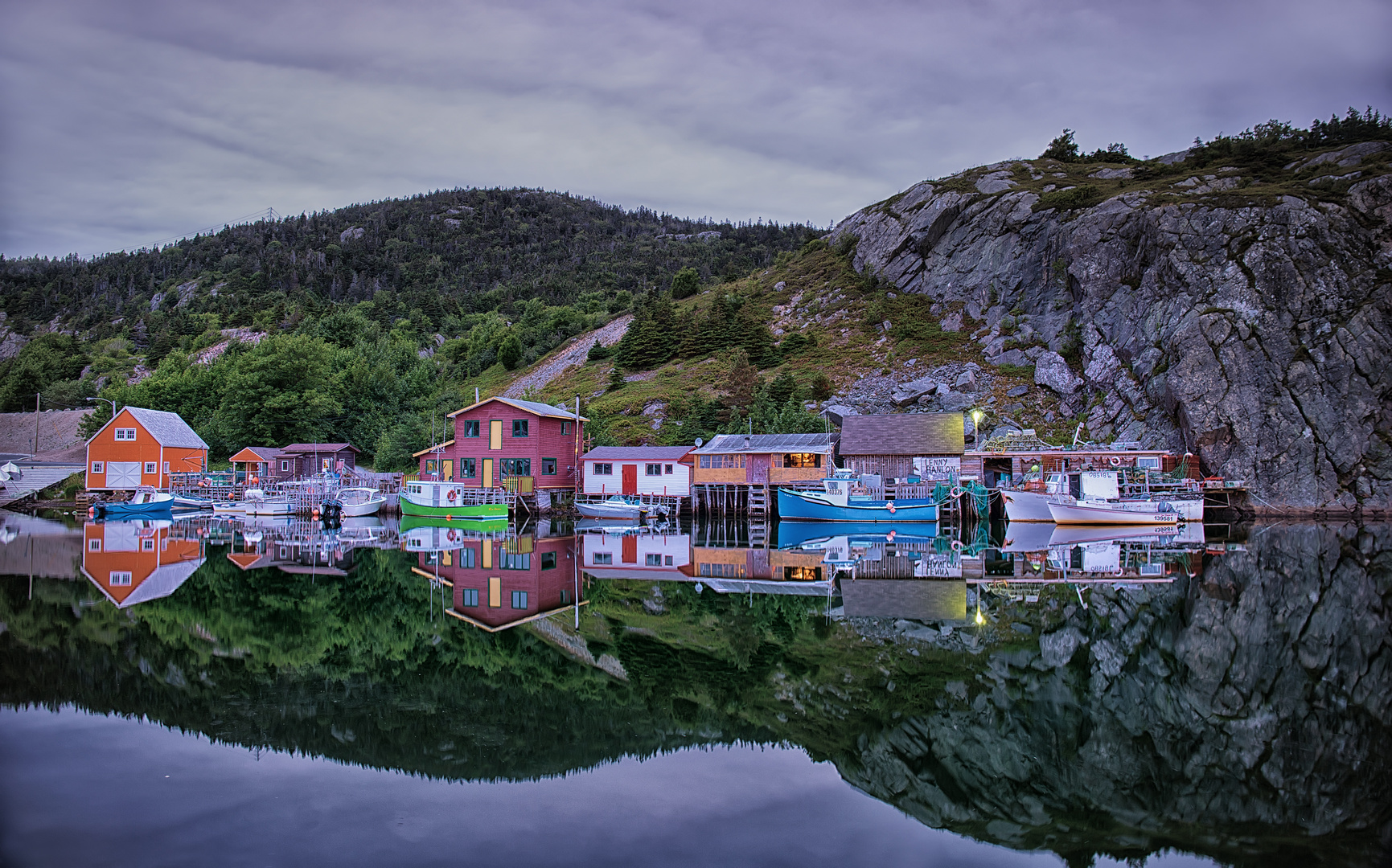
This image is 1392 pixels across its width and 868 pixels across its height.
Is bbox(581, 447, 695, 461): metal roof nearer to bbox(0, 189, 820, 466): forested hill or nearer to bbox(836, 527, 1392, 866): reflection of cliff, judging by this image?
bbox(0, 189, 820, 466): forested hill

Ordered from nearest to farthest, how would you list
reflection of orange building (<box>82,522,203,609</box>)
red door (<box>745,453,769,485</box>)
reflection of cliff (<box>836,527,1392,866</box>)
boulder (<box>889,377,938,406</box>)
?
reflection of cliff (<box>836,527,1392,866</box>) < reflection of orange building (<box>82,522,203,609</box>) < red door (<box>745,453,769,485</box>) < boulder (<box>889,377,938,406</box>)

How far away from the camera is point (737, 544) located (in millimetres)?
33875

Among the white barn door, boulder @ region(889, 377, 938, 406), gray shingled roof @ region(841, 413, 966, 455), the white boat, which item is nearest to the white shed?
gray shingled roof @ region(841, 413, 966, 455)

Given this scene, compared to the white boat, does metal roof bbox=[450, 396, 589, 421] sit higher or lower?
higher

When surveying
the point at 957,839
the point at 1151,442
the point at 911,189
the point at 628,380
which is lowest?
the point at 957,839

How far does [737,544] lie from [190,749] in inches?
1007

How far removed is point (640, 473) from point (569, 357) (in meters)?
40.8

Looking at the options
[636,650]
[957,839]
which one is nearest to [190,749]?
[636,650]

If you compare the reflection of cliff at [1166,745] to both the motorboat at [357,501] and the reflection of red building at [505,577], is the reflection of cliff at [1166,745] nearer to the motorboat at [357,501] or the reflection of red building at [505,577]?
the reflection of red building at [505,577]

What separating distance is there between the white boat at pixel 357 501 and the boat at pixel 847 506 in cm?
2358

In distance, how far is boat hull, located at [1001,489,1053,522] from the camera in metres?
41.6

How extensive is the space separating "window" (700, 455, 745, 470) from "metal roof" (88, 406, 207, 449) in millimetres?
37268

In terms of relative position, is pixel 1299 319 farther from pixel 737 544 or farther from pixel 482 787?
pixel 482 787

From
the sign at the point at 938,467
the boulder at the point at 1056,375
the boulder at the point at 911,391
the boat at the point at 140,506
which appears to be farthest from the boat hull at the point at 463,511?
the boulder at the point at 1056,375
